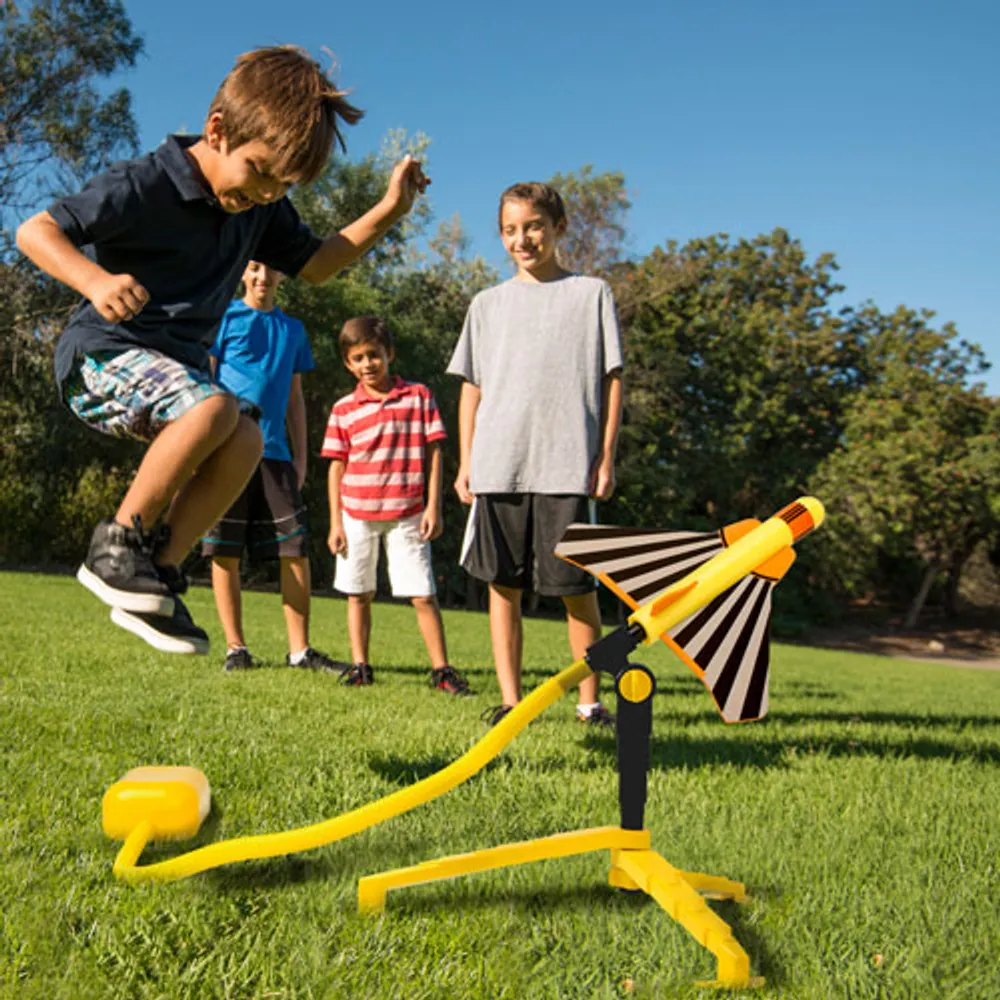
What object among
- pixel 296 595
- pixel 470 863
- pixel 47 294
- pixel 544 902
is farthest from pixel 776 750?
pixel 47 294

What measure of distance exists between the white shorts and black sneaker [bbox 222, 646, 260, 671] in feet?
2.26

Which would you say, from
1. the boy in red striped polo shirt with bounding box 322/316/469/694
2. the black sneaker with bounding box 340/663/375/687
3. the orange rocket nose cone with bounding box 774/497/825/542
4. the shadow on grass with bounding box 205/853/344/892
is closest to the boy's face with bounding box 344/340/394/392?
the boy in red striped polo shirt with bounding box 322/316/469/694

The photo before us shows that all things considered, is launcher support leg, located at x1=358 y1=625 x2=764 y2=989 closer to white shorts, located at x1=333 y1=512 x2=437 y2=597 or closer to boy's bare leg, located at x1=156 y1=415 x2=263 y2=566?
boy's bare leg, located at x1=156 y1=415 x2=263 y2=566

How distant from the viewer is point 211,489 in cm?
268

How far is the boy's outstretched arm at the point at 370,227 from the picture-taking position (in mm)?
3096

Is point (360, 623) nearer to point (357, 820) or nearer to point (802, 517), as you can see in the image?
point (357, 820)

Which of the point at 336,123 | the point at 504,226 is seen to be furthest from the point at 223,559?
the point at 336,123

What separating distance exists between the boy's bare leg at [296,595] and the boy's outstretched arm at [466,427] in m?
1.27

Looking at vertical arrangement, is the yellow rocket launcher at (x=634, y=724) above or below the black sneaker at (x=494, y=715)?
above

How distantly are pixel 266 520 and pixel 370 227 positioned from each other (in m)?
2.55

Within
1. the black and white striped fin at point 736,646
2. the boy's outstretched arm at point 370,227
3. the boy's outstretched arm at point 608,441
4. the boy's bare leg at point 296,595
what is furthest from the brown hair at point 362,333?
the black and white striped fin at point 736,646

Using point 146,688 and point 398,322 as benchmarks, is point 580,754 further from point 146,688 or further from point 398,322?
point 398,322

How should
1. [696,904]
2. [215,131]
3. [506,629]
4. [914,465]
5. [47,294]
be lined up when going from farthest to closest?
[914,465] → [47,294] → [506,629] → [215,131] → [696,904]

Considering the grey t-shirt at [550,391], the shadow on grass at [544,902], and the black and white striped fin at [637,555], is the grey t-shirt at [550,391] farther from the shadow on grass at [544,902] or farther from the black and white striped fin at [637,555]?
the shadow on grass at [544,902]
